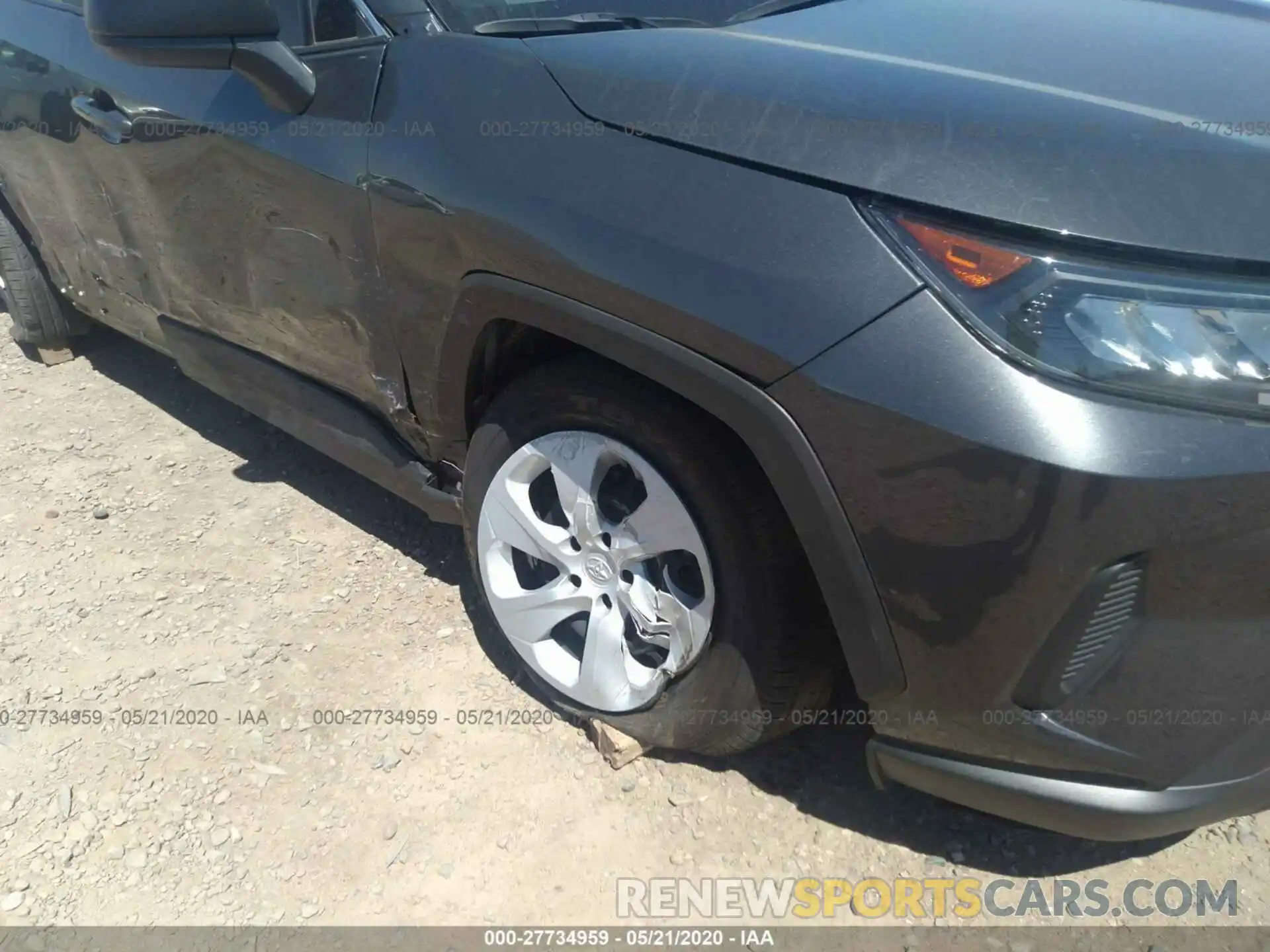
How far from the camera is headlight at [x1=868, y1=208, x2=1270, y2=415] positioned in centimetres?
136

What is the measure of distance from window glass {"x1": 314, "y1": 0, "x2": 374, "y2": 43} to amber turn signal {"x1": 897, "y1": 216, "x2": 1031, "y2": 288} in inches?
52.4

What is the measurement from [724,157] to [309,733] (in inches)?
64.6

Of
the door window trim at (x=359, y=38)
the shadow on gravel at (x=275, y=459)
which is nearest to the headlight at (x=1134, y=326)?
the door window trim at (x=359, y=38)

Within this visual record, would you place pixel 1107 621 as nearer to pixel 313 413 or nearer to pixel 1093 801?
pixel 1093 801

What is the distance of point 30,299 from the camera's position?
4004 millimetres

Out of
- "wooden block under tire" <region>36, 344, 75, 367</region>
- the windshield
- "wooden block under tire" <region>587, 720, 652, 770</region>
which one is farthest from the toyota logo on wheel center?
"wooden block under tire" <region>36, 344, 75, 367</region>

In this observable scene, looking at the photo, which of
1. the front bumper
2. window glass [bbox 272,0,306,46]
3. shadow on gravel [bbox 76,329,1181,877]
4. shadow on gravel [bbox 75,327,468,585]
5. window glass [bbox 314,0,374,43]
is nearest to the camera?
the front bumper

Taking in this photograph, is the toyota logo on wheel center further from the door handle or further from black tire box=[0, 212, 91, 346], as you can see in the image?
black tire box=[0, 212, 91, 346]

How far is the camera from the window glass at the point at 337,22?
2172 millimetres

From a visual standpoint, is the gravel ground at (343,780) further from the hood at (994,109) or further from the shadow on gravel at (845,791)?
the hood at (994,109)

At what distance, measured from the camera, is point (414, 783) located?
7.41 ft

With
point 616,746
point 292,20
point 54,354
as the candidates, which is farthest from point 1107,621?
point 54,354

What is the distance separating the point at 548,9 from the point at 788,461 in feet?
4.09

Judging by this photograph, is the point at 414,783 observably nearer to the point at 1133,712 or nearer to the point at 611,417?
the point at 611,417
